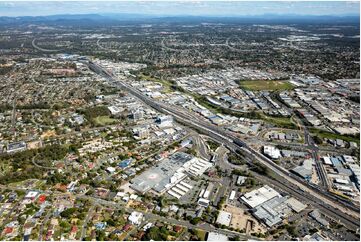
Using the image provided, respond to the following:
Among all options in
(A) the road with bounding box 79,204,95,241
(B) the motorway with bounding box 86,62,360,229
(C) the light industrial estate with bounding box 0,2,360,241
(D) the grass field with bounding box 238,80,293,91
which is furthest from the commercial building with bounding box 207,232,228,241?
(D) the grass field with bounding box 238,80,293,91

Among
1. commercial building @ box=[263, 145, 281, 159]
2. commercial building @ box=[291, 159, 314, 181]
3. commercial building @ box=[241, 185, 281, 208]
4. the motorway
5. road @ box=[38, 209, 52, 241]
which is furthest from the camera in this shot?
commercial building @ box=[263, 145, 281, 159]

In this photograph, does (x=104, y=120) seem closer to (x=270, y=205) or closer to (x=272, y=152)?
A: (x=272, y=152)

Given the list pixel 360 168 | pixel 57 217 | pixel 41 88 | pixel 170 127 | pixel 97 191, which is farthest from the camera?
pixel 41 88

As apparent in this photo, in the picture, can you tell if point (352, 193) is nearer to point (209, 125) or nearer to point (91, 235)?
point (209, 125)

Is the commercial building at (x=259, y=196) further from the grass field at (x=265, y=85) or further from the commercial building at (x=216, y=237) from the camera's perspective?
the grass field at (x=265, y=85)

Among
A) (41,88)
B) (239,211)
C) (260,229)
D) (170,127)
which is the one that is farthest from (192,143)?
(41,88)

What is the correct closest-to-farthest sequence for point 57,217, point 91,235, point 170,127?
point 91,235
point 57,217
point 170,127

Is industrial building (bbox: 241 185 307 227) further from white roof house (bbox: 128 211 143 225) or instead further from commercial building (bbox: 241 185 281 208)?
white roof house (bbox: 128 211 143 225)
